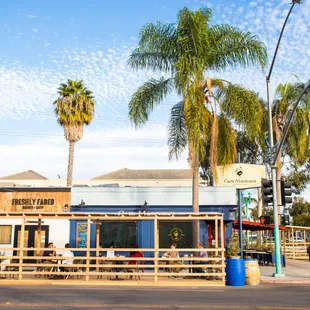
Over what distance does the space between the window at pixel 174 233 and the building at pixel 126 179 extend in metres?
30.6

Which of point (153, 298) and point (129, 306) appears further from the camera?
point (153, 298)

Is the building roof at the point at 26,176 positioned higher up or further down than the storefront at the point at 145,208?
higher up

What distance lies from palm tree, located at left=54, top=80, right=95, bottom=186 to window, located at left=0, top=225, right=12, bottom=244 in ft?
26.5

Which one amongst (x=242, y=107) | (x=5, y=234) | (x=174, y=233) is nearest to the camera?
(x=242, y=107)

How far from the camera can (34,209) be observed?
87.3 ft

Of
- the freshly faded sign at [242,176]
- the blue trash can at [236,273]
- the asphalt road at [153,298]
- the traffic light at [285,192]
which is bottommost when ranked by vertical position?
the asphalt road at [153,298]

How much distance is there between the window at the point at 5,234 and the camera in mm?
26156

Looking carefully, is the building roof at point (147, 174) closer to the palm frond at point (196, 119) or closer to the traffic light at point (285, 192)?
the palm frond at point (196, 119)

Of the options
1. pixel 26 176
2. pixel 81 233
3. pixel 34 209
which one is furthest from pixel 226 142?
pixel 26 176

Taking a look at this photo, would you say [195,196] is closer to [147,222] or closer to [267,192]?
[267,192]

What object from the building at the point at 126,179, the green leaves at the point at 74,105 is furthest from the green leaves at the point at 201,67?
the building at the point at 126,179

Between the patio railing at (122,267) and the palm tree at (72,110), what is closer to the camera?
the patio railing at (122,267)

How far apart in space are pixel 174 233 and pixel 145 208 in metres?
2.18

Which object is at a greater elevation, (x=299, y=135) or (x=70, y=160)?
(x=299, y=135)
